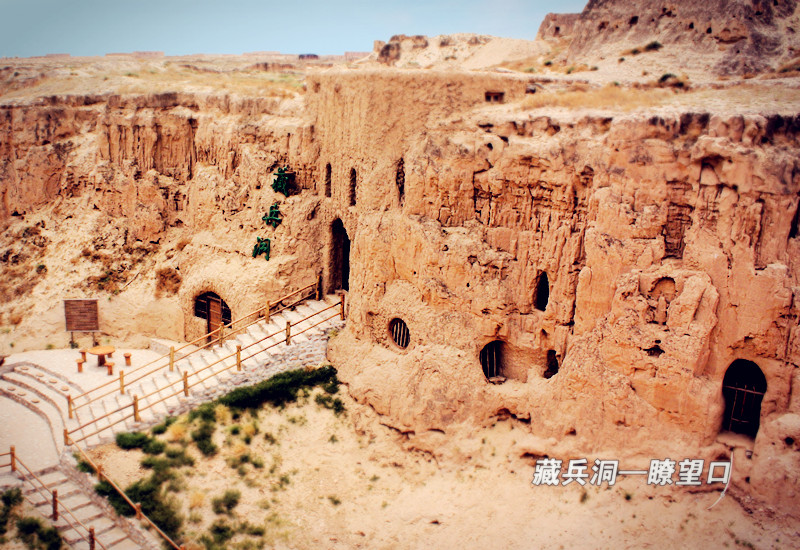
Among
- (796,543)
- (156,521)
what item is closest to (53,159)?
(156,521)

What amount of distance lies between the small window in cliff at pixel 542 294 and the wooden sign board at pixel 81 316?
60.5 feet

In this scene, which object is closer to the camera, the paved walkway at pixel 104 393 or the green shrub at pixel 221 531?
the green shrub at pixel 221 531

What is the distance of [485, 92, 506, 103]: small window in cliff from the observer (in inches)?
841

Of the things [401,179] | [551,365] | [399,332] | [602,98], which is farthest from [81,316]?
[602,98]

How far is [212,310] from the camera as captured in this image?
26969mm

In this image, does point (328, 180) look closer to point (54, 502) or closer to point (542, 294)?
point (542, 294)

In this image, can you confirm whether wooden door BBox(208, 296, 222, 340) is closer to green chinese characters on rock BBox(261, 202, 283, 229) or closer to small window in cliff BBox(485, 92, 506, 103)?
green chinese characters on rock BBox(261, 202, 283, 229)

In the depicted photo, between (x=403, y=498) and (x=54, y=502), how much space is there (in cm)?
941

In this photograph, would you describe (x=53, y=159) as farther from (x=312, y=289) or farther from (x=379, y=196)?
(x=379, y=196)

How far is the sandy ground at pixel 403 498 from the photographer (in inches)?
644

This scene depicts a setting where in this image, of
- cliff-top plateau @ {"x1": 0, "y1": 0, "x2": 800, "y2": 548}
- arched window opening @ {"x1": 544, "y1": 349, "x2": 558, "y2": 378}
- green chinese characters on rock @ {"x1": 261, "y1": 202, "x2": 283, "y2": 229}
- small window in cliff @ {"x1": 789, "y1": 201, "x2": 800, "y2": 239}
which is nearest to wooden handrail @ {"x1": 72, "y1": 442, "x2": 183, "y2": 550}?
cliff-top plateau @ {"x1": 0, "y1": 0, "x2": 800, "y2": 548}

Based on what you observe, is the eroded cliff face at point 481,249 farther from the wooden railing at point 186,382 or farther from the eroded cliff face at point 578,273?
the wooden railing at point 186,382

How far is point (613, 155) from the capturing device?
17.1 m

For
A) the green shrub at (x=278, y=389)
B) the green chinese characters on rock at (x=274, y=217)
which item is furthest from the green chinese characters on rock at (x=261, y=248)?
the green shrub at (x=278, y=389)
